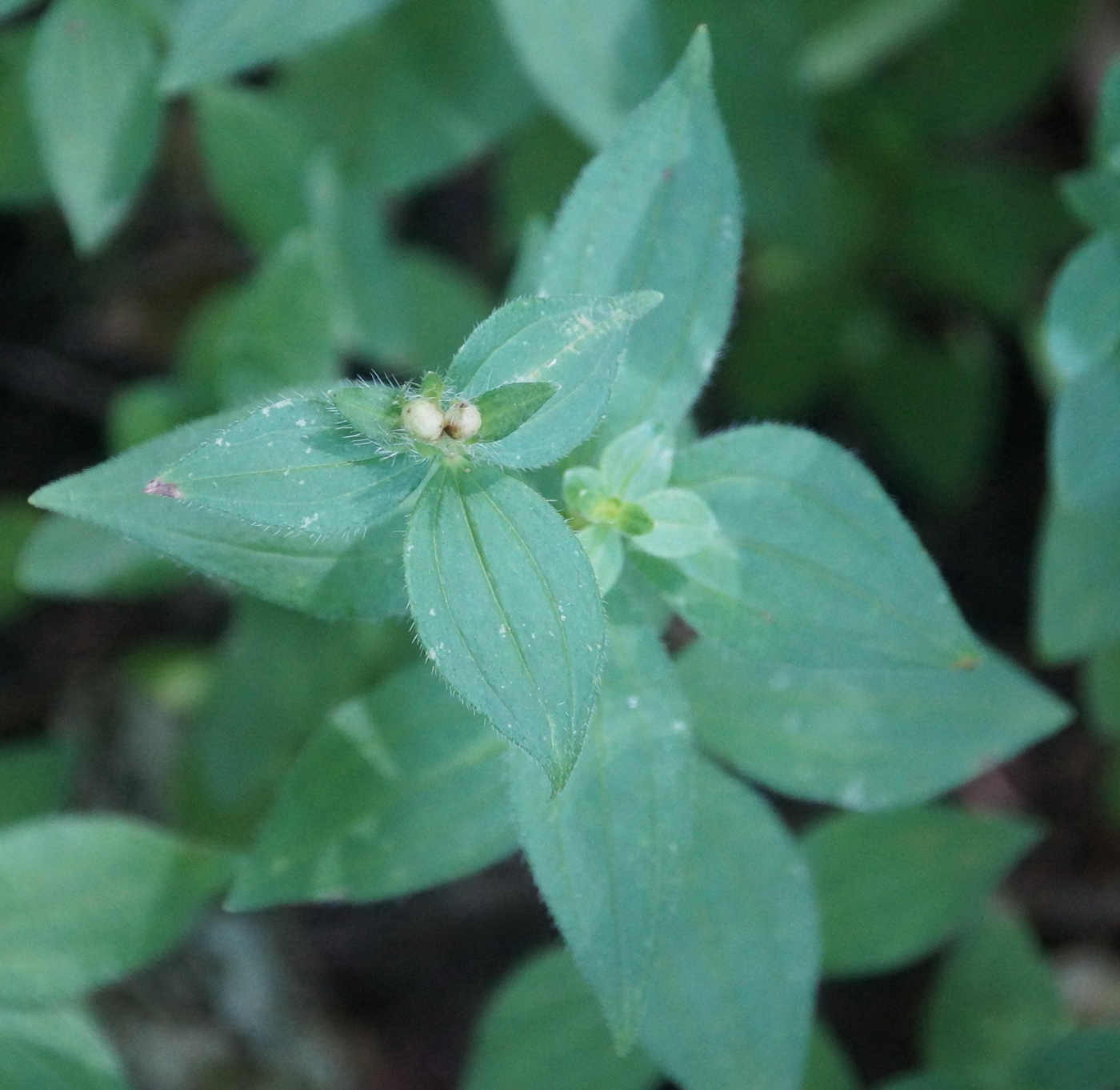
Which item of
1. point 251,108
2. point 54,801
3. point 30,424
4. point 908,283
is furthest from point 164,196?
Result: point 908,283

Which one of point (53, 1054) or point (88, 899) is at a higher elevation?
point (88, 899)

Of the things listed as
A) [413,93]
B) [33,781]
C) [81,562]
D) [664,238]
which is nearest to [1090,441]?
[664,238]

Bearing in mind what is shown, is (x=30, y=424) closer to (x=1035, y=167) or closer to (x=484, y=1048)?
(x=484, y=1048)

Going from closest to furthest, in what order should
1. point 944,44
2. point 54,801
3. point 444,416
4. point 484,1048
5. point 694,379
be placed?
point 444,416 → point 694,379 → point 484,1048 → point 54,801 → point 944,44

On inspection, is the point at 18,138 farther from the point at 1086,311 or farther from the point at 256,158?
the point at 1086,311

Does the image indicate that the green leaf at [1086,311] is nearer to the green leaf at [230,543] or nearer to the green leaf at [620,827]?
the green leaf at [620,827]

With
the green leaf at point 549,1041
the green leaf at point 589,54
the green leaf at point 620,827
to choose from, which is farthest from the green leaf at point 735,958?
the green leaf at point 589,54
